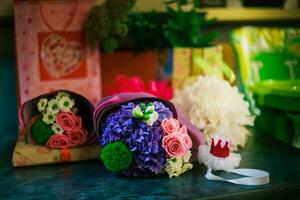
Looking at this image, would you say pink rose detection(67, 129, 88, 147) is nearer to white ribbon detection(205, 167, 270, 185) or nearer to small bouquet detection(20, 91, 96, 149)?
small bouquet detection(20, 91, 96, 149)

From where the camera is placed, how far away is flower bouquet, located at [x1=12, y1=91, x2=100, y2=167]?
69 centimetres

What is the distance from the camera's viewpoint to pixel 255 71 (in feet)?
3.46

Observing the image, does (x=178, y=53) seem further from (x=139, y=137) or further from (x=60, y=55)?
(x=139, y=137)

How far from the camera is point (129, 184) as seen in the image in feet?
1.99

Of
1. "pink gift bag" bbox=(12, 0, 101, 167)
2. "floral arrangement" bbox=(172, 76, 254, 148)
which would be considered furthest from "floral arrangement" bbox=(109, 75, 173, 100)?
"pink gift bag" bbox=(12, 0, 101, 167)

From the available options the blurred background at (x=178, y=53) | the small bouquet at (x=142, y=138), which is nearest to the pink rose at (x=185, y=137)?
the small bouquet at (x=142, y=138)

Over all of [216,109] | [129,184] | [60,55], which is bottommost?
[129,184]

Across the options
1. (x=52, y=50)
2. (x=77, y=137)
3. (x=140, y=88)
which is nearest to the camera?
(x=77, y=137)

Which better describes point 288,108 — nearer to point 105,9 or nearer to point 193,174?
point 193,174

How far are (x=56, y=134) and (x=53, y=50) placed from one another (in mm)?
294

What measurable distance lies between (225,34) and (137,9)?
1.07ft

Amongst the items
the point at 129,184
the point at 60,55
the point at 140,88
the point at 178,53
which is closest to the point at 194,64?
the point at 178,53

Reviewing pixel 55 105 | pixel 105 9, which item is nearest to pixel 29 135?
pixel 55 105

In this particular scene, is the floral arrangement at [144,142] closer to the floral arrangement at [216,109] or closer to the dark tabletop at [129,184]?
the dark tabletop at [129,184]
